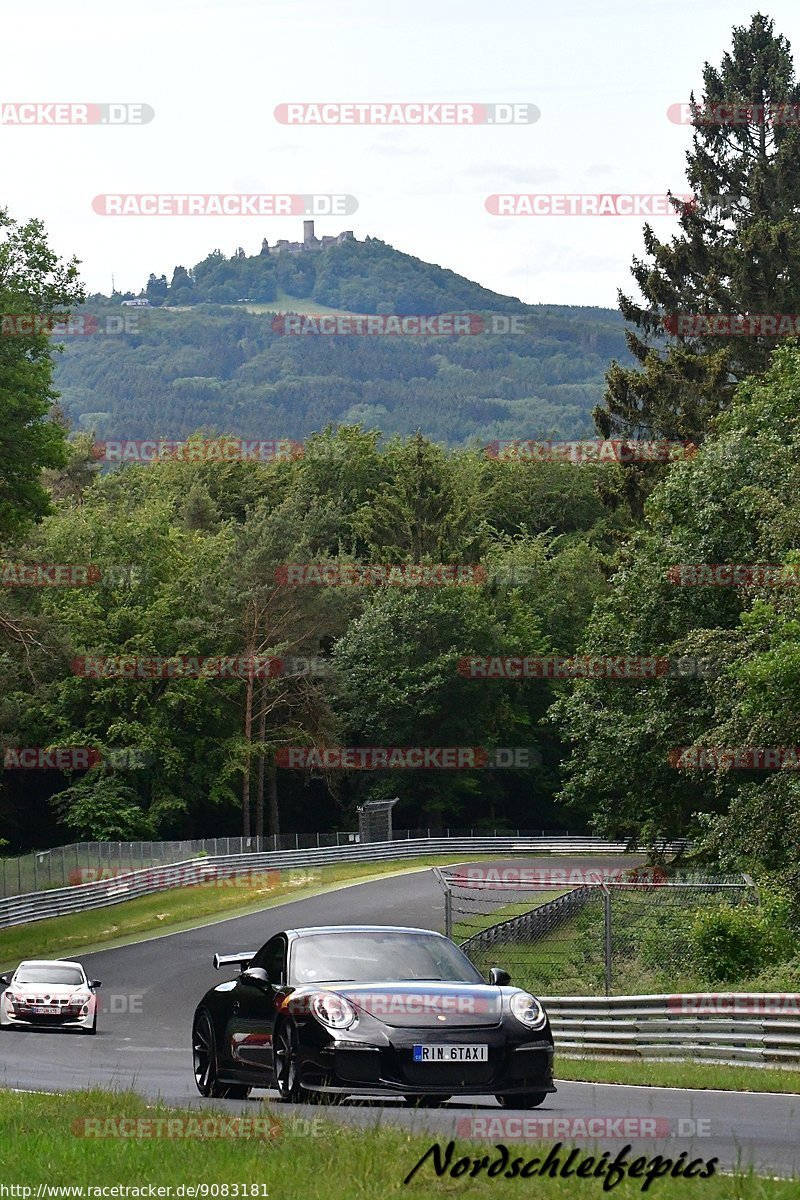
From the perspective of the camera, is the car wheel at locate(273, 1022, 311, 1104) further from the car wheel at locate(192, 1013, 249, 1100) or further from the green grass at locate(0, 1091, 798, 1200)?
the car wheel at locate(192, 1013, 249, 1100)

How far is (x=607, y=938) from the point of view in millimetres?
21312

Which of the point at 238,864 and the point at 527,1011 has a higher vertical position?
the point at 527,1011

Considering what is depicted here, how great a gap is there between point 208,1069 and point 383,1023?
9.08ft

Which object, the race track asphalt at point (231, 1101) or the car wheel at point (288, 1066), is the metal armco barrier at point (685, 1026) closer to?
the race track asphalt at point (231, 1101)

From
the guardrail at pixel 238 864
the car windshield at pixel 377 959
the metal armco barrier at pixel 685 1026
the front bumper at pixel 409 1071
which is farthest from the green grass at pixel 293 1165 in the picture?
the guardrail at pixel 238 864

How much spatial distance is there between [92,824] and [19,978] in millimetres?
48707

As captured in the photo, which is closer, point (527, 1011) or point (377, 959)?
point (527, 1011)

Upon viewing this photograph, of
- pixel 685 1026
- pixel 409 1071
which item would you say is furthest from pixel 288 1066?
pixel 685 1026

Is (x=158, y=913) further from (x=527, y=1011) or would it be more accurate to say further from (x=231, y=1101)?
(x=527, y=1011)

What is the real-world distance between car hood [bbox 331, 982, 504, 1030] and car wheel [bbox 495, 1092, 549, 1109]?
645mm

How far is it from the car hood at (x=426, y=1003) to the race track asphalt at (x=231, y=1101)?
603 millimetres

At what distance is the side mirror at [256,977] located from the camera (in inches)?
508

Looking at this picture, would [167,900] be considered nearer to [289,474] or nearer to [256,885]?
[256,885]

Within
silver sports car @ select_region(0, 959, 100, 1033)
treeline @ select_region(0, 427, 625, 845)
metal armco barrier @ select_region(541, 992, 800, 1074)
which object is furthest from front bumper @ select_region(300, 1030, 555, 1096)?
treeline @ select_region(0, 427, 625, 845)
